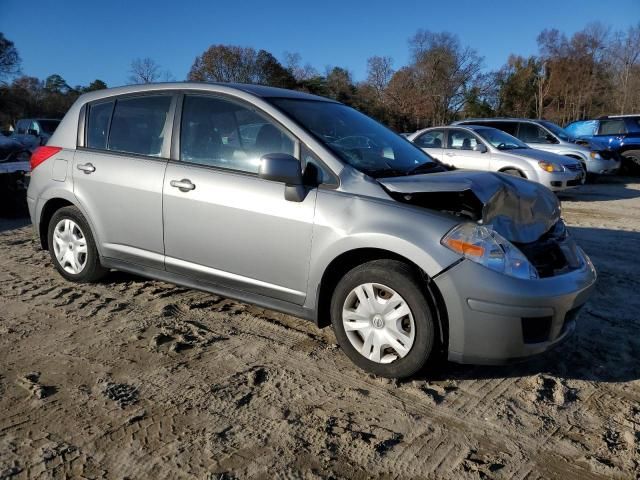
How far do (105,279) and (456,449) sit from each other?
3.59 meters

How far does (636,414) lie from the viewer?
114 inches

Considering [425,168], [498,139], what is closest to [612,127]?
[498,139]

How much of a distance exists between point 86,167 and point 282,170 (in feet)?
6.87

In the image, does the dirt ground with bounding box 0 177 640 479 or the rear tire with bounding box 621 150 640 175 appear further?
the rear tire with bounding box 621 150 640 175

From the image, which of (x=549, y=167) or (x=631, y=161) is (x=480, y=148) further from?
(x=631, y=161)

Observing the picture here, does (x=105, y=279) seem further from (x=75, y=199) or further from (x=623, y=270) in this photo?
(x=623, y=270)

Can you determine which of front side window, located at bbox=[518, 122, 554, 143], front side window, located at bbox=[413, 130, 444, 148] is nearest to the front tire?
front side window, located at bbox=[413, 130, 444, 148]

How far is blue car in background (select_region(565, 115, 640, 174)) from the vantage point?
50.8ft

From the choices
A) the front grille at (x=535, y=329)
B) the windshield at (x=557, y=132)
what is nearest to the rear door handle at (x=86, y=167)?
the front grille at (x=535, y=329)

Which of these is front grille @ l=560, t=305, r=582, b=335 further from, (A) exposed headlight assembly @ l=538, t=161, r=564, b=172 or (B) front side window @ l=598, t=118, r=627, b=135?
(B) front side window @ l=598, t=118, r=627, b=135

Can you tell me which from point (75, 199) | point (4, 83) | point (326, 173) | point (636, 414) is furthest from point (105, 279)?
point (4, 83)

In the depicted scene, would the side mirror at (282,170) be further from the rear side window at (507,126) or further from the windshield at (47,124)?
the windshield at (47,124)

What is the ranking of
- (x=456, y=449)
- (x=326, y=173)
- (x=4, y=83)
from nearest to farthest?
1. (x=456, y=449)
2. (x=326, y=173)
3. (x=4, y=83)

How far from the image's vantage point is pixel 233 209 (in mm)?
3598
